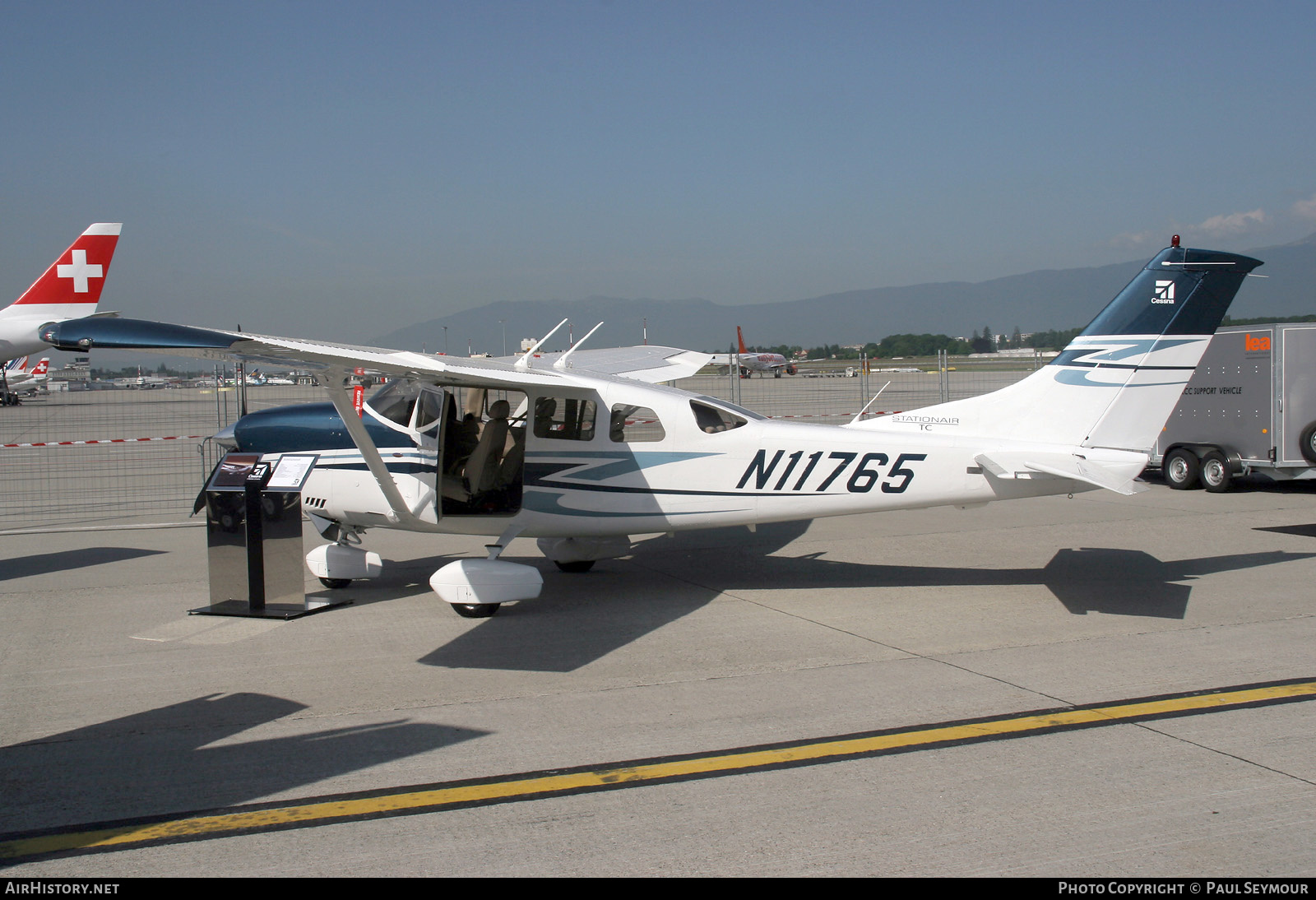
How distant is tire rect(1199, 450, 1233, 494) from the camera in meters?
14.2

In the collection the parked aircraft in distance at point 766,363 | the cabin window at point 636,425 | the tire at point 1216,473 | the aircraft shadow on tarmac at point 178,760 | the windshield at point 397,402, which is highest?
the parked aircraft in distance at point 766,363

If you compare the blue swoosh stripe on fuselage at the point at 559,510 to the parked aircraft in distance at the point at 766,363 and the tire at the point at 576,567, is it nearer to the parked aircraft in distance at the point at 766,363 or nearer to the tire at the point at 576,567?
the tire at the point at 576,567

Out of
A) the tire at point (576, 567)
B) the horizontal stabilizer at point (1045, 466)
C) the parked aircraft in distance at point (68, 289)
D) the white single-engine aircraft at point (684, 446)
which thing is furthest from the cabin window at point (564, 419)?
the parked aircraft in distance at point (68, 289)

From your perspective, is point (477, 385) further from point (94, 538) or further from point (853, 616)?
point (94, 538)

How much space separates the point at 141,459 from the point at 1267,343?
23029 mm

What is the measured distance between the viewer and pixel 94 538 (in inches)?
470

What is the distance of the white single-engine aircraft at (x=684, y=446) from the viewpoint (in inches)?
306

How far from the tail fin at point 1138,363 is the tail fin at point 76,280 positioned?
17911mm

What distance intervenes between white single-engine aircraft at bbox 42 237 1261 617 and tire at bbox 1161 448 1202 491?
7.75 meters

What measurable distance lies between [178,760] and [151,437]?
2088cm

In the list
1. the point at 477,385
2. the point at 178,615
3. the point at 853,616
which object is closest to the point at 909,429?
the point at 853,616

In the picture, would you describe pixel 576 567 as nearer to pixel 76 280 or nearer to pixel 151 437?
pixel 76 280

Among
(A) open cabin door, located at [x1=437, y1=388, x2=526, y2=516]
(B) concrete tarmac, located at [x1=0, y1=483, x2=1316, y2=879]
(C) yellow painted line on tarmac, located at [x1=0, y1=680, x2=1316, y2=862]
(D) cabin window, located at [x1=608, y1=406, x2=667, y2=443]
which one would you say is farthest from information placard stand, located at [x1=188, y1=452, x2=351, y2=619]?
(C) yellow painted line on tarmac, located at [x1=0, y1=680, x2=1316, y2=862]

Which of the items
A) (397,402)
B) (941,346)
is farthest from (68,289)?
(941,346)
